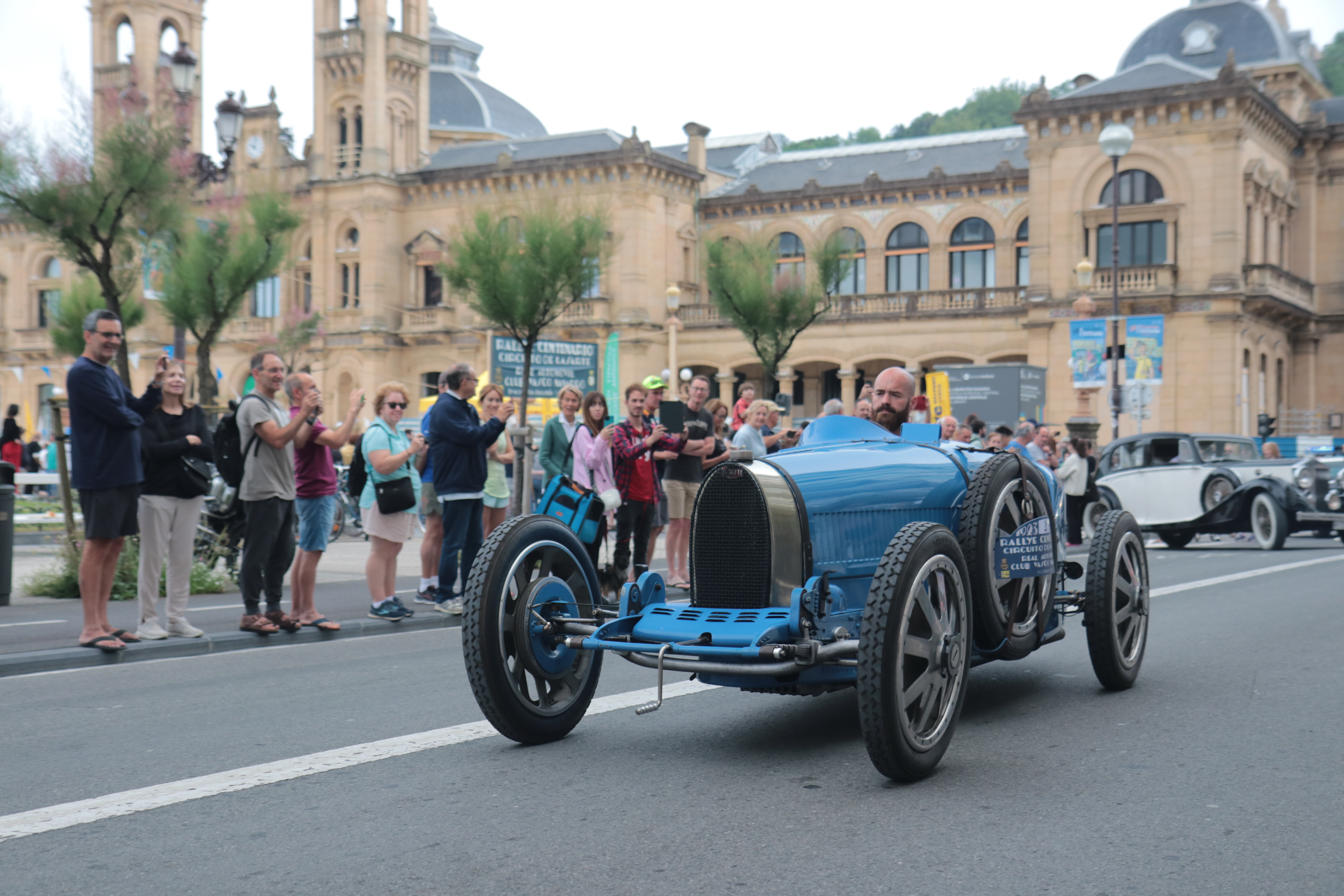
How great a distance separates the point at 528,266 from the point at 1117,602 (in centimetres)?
2202

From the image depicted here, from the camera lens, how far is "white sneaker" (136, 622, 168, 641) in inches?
373

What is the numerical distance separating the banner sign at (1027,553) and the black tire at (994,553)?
0.10ft

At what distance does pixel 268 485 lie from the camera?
977 cm

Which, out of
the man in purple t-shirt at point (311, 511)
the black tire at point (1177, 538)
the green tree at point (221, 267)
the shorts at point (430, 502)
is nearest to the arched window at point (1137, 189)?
the black tire at point (1177, 538)

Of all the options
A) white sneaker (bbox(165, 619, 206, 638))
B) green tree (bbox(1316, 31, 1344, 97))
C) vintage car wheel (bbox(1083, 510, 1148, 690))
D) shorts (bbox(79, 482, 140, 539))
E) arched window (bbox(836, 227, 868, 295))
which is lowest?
white sneaker (bbox(165, 619, 206, 638))

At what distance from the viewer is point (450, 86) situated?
63438mm

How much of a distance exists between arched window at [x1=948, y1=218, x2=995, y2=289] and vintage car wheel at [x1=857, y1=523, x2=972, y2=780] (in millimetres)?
45234

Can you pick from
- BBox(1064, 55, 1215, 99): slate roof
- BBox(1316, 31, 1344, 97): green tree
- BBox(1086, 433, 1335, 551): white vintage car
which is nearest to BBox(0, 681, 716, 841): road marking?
BBox(1086, 433, 1335, 551): white vintage car

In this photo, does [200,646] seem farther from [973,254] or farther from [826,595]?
[973,254]

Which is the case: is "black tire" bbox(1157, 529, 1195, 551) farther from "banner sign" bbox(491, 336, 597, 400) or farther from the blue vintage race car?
the blue vintage race car

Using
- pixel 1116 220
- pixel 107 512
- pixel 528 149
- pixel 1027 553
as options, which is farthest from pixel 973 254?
pixel 1027 553

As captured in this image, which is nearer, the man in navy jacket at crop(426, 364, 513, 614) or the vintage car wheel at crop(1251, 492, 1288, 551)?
the man in navy jacket at crop(426, 364, 513, 614)

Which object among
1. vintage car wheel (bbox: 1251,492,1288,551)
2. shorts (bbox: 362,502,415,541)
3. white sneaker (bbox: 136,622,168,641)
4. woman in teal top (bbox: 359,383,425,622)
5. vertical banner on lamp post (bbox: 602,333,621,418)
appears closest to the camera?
white sneaker (bbox: 136,622,168,641)

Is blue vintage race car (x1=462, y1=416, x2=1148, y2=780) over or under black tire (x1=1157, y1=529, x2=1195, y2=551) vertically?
over
